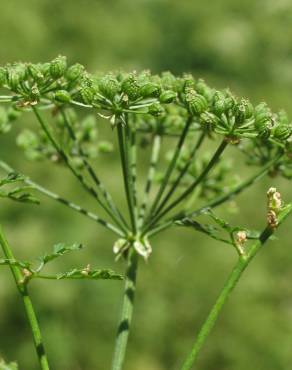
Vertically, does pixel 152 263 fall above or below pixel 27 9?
below

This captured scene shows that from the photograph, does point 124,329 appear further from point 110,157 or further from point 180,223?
point 110,157

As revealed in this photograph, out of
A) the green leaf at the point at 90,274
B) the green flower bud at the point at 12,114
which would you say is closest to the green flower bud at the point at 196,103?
the green leaf at the point at 90,274

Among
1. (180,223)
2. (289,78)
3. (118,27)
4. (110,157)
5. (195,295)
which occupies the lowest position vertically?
(180,223)

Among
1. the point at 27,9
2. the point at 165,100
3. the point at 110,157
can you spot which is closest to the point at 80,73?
the point at 165,100

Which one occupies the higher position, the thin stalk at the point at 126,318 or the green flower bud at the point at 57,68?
the green flower bud at the point at 57,68

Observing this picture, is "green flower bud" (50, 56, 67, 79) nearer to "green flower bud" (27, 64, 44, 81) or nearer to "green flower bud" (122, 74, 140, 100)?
"green flower bud" (27, 64, 44, 81)

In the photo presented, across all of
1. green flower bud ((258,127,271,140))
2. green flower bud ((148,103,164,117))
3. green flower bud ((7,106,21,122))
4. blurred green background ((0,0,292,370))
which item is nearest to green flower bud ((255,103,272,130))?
green flower bud ((258,127,271,140))

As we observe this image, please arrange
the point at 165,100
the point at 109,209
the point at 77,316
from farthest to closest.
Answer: the point at 77,316
the point at 109,209
the point at 165,100

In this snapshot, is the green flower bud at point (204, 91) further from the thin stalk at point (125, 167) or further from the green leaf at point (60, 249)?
the green leaf at point (60, 249)
